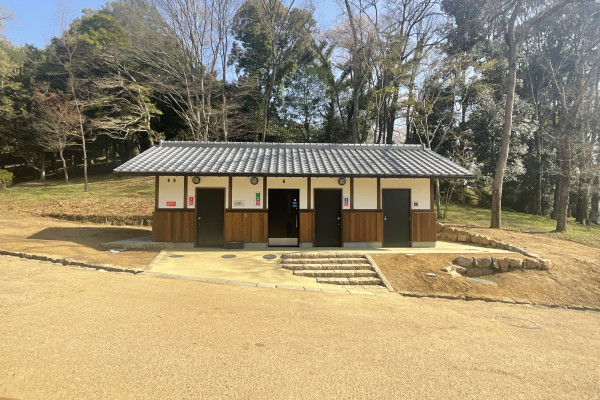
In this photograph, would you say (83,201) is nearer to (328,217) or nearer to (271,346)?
(328,217)

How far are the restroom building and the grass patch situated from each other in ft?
21.3

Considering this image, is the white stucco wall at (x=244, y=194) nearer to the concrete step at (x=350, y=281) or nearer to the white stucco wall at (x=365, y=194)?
the white stucco wall at (x=365, y=194)

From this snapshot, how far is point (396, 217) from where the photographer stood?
39.7 ft

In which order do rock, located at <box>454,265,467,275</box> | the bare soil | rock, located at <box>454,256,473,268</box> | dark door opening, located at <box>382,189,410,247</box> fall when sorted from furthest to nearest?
1. dark door opening, located at <box>382,189,410,247</box>
2. rock, located at <box>454,256,473,268</box>
3. rock, located at <box>454,265,467,275</box>
4. the bare soil

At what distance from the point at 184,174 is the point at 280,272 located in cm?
496

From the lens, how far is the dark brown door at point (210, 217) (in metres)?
11.9

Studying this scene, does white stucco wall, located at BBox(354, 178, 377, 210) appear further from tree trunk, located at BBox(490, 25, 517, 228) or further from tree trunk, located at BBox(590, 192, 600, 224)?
tree trunk, located at BBox(590, 192, 600, 224)

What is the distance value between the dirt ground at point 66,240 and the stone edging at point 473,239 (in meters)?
11.5

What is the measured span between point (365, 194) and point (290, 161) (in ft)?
10.2

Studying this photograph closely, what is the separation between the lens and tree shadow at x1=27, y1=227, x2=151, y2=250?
1153cm

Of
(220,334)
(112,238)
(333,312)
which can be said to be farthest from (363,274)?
(112,238)

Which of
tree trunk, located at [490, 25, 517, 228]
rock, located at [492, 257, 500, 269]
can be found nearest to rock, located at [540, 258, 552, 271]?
rock, located at [492, 257, 500, 269]

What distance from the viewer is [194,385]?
3240 millimetres

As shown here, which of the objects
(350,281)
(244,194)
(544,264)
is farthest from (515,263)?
(244,194)
